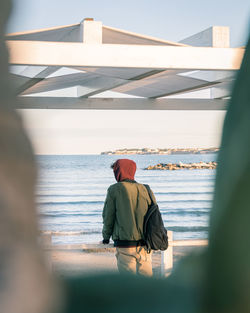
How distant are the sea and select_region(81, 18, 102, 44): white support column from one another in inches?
50.9

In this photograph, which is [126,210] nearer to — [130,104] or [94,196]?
[130,104]

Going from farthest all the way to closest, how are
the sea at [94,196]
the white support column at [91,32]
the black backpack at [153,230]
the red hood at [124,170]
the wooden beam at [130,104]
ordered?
the wooden beam at [130,104] < the white support column at [91,32] < the red hood at [124,170] < the black backpack at [153,230] < the sea at [94,196]

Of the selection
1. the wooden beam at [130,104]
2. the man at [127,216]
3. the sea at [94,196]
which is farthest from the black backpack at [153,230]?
the wooden beam at [130,104]

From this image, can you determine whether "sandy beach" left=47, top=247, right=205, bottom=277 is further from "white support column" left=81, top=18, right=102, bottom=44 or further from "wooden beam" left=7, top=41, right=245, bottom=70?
"white support column" left=81, top=18, right=102, bottom=44

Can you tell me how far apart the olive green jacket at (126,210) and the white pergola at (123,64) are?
1.03m

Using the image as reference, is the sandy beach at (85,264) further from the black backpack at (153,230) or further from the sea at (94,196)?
the black backpack at (153,230)

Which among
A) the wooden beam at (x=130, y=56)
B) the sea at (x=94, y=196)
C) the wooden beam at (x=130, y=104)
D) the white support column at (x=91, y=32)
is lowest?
the sea at (x=94, y=196)

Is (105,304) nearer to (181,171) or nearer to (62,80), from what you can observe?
(62,80)

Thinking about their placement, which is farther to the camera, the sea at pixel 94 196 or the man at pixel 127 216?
the man at pixel 127 216

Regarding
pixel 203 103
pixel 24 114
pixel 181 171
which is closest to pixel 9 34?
pixel 24 114

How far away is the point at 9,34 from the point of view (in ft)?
0.64

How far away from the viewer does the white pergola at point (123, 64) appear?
167 inches

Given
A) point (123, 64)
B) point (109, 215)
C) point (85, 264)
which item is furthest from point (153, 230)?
point (85, 264)

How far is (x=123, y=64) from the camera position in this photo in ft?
14.4
